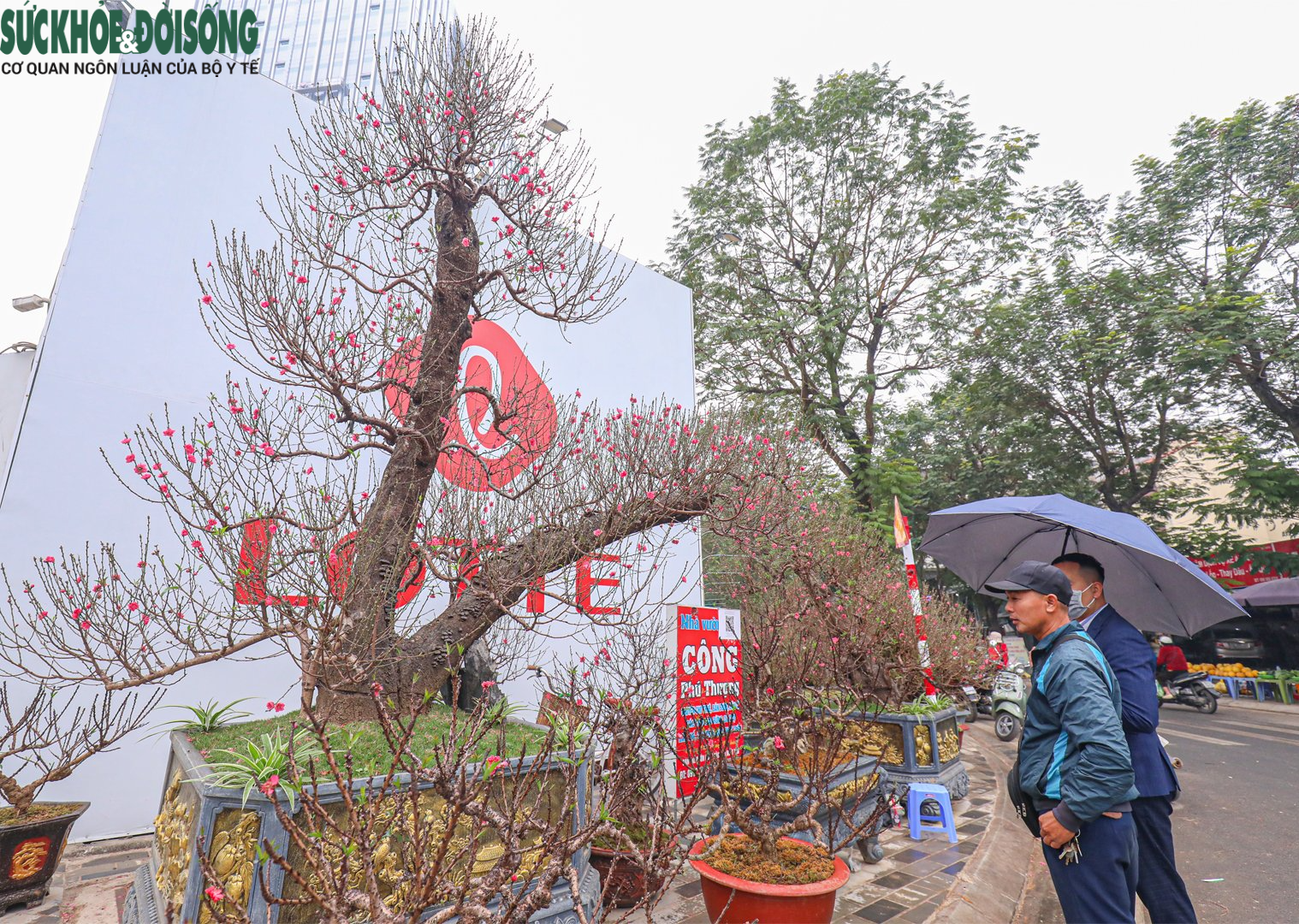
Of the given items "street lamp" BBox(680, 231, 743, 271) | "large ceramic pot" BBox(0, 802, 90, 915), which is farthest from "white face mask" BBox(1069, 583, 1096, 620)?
"street lamp" BBox(680, 231, 743, 271)

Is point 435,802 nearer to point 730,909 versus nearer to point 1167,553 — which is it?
point 730,909

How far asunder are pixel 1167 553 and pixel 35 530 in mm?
8267

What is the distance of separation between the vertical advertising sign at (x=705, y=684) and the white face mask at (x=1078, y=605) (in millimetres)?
2082

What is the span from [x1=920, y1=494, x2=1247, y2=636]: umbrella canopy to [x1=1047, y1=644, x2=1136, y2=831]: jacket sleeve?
1.16 metres

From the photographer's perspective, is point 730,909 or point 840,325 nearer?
point 730,909

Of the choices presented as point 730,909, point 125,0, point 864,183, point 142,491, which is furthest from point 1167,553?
point 864,183

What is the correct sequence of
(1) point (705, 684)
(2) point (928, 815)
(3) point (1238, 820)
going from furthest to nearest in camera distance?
(3) point (1238, 820) → (2) point (928, 815) → (1) point (705, 684)

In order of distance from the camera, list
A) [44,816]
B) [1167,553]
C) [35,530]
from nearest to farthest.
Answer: [1167,553], [44,816], [35,530]

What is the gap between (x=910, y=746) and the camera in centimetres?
609

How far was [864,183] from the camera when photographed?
14211mm

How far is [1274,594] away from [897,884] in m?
14.3

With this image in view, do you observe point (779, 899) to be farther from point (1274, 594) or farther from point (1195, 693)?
point (1274, 594)

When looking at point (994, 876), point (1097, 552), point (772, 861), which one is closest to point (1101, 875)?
point (772, 861)

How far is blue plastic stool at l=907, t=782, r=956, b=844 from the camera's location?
5.28m
